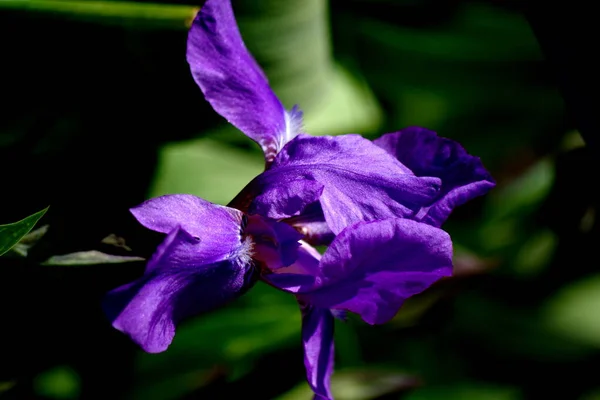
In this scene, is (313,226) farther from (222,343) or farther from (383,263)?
(222,343)

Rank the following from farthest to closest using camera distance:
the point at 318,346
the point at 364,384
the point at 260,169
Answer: the point at 260,169, the point at 364,384, the point at 318,346

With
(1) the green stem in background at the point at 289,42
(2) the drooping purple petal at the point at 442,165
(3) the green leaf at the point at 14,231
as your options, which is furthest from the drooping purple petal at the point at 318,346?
(1) the green stem in background at the point at 289,42

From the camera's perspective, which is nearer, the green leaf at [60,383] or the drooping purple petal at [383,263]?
the drooping purple petal at [383,263]

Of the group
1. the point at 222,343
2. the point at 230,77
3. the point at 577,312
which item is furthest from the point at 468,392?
the point at 230,77

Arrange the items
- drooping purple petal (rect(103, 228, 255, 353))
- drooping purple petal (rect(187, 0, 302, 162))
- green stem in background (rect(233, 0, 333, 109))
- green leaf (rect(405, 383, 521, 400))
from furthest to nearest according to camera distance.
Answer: green leaf (rect(405, 383, 521, 400)), green stem in background (rect(233, 0, 333, 109)), drooping purple petal (rect(187, 0, 302, 162)), drooping purple petal (rect(103, 228, 255, 353))

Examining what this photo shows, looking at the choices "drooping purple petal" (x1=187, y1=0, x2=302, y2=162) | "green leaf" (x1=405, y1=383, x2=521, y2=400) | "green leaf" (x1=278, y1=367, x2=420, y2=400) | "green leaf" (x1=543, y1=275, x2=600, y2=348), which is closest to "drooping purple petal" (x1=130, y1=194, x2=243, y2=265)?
"drooping purple petal" (x1=187, y1=0, x2=302, y2=162)

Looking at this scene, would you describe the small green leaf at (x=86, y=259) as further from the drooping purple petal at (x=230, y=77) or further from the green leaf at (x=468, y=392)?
the green leaf at (x=468, y=392)

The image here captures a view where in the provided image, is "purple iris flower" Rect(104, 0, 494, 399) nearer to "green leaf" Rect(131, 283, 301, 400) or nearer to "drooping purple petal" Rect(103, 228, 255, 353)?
"drooping purple petal" Rect(103, 228, 255, 353)
